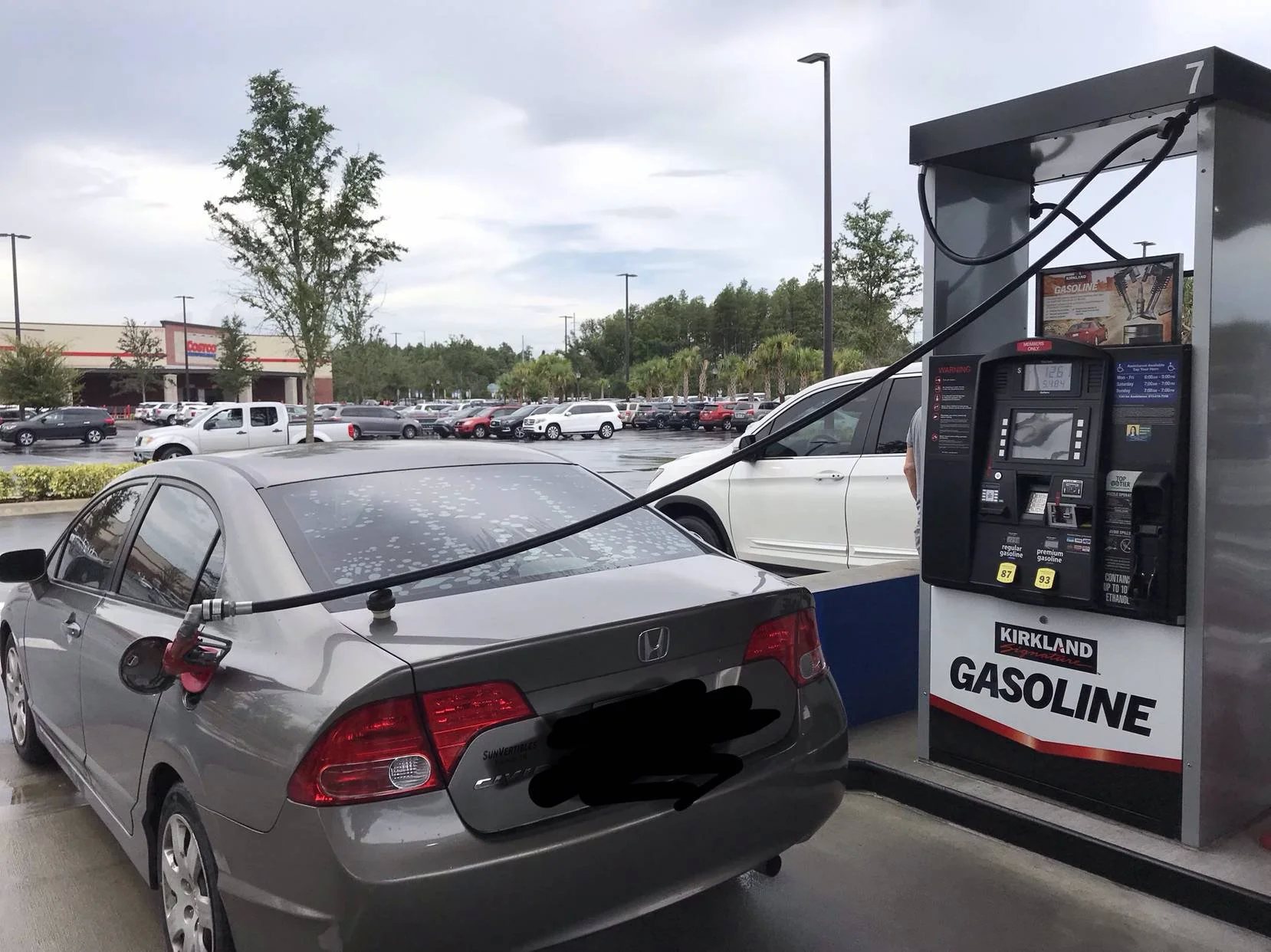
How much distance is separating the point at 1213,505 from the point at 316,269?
2192 centimetres

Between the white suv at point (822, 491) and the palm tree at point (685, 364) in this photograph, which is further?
the palm tree at point (685, 364)

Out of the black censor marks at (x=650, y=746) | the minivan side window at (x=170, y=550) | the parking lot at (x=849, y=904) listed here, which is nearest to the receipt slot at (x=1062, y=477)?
the parking lot at (x=849, y=904)

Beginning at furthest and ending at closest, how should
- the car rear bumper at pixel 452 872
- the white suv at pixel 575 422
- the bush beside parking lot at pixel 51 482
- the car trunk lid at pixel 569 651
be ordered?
the white suv at pixel 575 422
the bush beside parking lot at pixel 51 482
the car trunk lid at pixel 569 651
the car rear bumper at pixel 452 872

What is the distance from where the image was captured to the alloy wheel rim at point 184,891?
277 centimetres

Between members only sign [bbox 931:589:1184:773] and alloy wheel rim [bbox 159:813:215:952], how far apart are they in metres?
2.93

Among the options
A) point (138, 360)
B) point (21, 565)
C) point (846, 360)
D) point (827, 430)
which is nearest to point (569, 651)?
point (21, 565)

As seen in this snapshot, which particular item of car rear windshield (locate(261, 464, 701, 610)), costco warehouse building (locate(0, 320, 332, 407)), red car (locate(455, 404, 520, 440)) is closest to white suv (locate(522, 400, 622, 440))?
red car (locate(455, 404, 520, 440))

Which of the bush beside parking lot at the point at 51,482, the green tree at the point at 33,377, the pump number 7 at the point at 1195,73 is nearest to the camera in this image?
the pump number 7 at the point at 1195,73

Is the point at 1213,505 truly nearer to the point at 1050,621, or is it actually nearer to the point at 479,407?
the point at 1050,621

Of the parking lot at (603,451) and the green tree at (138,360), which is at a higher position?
the green tree at (138,360)

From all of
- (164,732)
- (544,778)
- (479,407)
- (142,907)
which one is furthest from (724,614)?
(479,407)

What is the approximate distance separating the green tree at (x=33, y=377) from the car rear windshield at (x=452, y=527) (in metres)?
45.7
